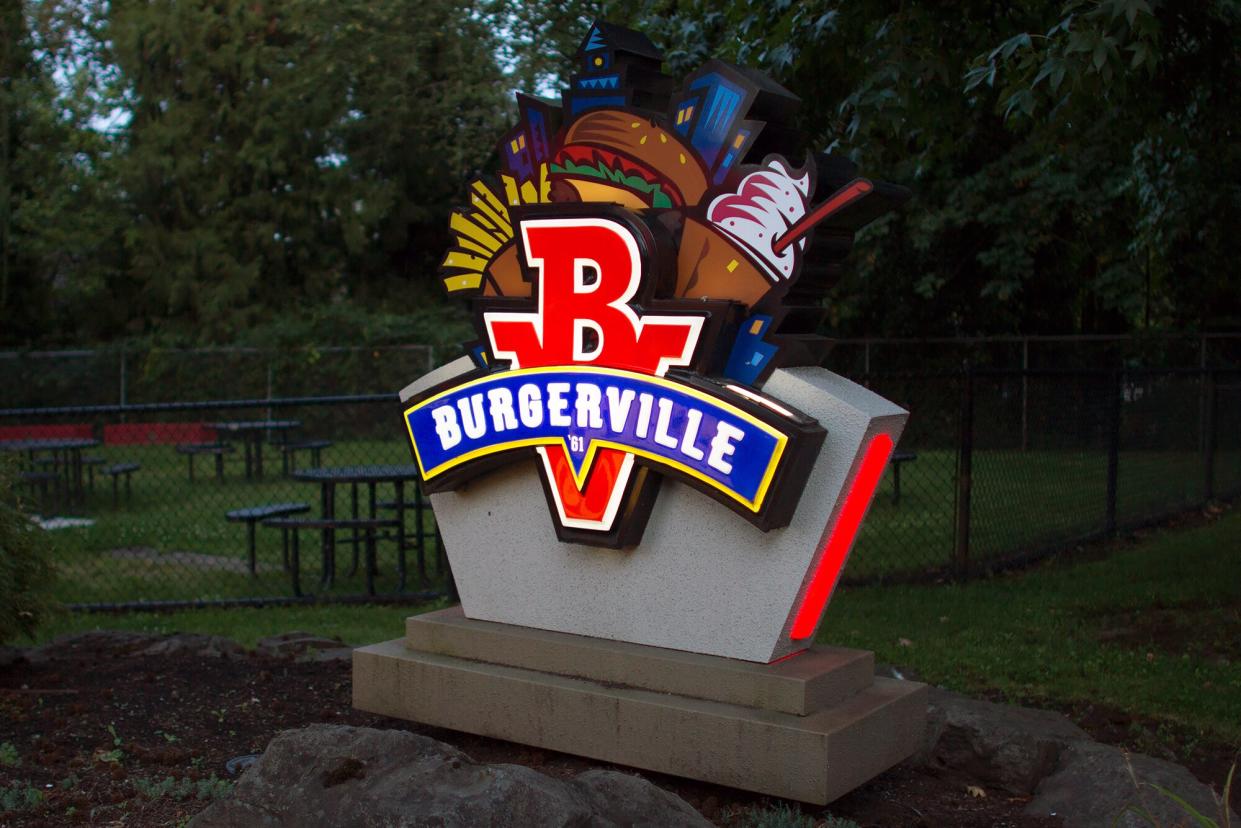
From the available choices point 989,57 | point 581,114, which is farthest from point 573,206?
point 989,57

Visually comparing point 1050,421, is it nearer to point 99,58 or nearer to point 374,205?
point 374,205

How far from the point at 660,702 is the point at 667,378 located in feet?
4.16

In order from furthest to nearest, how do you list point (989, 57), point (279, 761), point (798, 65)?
point (798, 65)
point (989, 57)
point (279, 761)

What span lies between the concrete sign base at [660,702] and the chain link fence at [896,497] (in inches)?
102

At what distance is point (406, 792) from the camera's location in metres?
3.40

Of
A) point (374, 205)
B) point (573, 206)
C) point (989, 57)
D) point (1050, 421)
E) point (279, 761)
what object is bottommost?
point (279, 761)

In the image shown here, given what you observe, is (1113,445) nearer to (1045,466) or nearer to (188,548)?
(1045,466)

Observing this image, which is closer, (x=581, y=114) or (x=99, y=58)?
(x=581, y=114)

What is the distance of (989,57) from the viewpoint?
6.02 meters

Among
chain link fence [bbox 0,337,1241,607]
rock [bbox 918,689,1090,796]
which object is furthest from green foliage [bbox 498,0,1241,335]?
rock [bbox 918,689,1090,796]

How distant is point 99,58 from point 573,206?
28.0 metres

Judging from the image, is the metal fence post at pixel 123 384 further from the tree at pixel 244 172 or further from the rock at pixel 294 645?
the rock at pixel 294 645

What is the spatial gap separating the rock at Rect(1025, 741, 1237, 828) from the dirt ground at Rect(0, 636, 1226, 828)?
0.14 m

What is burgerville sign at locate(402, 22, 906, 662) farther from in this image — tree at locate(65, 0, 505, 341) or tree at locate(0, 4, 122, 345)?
tree at locate(0, 4, 122, 345)
